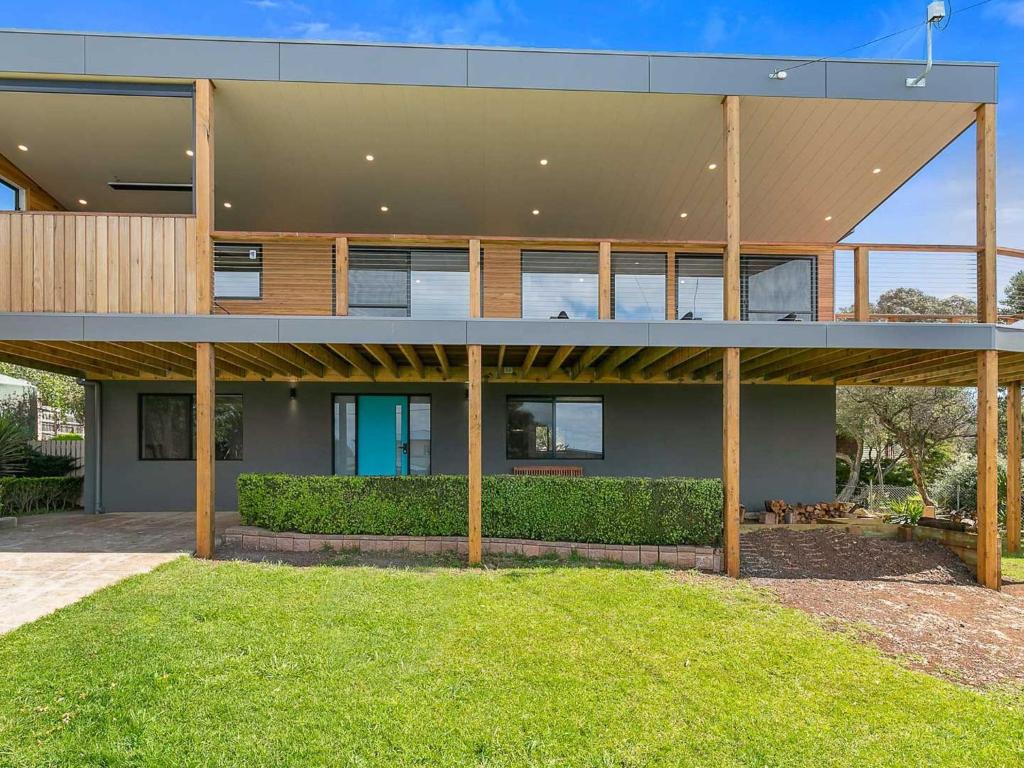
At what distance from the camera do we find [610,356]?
859 centimetres

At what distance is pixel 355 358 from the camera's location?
8.34 metres

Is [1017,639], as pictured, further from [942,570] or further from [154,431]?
[154,431]

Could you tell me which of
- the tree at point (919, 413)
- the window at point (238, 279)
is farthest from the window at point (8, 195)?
the tree at point (919, 413)

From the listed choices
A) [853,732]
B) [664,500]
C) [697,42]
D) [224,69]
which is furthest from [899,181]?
[697,42]

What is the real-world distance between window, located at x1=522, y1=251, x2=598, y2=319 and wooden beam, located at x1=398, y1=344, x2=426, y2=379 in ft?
6.18

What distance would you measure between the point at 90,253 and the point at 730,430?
777 cm

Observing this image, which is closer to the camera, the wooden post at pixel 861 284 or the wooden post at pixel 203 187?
the wooden post at pixel 203 187

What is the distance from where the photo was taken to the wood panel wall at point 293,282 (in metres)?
9.41

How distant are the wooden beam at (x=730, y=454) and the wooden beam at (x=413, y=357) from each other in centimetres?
401

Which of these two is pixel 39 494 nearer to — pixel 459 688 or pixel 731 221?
pixel 459 688

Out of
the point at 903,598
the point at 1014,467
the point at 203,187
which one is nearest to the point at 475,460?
the point at 203,187

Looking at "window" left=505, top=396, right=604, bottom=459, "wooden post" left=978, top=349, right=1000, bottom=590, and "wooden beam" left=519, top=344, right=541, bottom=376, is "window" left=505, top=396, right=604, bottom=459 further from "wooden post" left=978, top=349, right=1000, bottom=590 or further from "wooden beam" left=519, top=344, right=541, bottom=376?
"wooden post" left=978, top=349, right=1000, bottom=590

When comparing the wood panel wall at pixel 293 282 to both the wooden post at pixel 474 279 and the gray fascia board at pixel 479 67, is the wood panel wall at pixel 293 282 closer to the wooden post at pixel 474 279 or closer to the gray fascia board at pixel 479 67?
the gray fascia board at pixel 479 67

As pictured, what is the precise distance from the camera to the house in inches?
259
